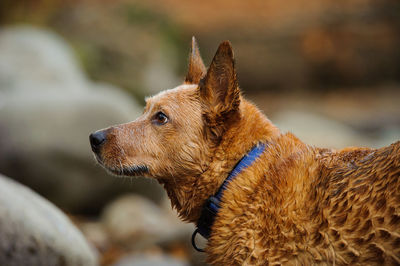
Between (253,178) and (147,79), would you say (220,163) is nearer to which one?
(253,178)

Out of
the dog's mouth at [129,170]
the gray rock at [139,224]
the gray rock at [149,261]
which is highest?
the dog's mouth at [129,170]

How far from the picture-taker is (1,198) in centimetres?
407

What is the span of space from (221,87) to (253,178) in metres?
0.75

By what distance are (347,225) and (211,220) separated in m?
1.02

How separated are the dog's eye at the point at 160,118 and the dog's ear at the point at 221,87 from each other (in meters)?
0.34

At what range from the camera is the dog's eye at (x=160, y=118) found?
375 centimetres

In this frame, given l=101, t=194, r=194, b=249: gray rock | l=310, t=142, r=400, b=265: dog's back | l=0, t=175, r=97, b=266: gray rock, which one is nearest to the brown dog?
l=310, t=142, r=400, b=265: dog's back

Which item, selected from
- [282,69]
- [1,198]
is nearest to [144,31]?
[282,69]

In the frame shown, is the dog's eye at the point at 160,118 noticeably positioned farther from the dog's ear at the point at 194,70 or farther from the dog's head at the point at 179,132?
the dog's ear at the point at 194,70

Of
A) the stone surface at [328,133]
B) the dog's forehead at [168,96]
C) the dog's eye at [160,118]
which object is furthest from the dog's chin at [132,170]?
the stone surface at [328,133]

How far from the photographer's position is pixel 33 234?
409 cm

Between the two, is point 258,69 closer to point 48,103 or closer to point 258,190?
point 48,103

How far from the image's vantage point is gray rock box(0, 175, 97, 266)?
3.91 metres

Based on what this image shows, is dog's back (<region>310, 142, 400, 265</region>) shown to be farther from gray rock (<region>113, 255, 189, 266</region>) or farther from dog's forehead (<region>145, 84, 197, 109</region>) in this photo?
gray rock (<region>113, 255, 189, 266</region>)
